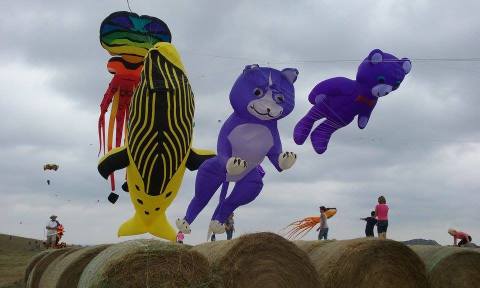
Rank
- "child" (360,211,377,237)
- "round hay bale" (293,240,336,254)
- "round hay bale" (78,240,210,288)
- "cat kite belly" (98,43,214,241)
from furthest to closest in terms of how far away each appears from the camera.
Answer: "child" (360,211,377,237), "cat kite belly" (98,43,214,241), "round hay bale" (293,240,336,254), "round hay bale" (78,240,210,288)

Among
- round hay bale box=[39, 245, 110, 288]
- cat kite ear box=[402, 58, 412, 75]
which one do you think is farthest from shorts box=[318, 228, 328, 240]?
round hay bale box=[39, 245, 110, 288]

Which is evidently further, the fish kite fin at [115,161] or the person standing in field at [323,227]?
the person standing in field at [323,227]

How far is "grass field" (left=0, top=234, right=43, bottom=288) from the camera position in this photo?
46.2 ft

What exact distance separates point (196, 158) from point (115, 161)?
52.5 inches

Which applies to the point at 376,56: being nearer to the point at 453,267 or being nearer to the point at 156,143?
the point at 156,143

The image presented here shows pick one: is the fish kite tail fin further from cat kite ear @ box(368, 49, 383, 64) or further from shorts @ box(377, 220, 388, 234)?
cat kite ear @ box(368, 49, 383, 64)

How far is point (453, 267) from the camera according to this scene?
7.44 metres

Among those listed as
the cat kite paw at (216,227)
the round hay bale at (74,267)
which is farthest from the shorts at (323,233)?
the round hay bale at (74,267)

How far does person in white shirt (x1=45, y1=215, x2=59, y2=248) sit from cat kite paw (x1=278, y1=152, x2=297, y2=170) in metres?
8.96

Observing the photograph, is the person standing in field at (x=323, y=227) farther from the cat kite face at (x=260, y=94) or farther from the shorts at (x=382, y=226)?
the cat kite face at (x=260, y=94)

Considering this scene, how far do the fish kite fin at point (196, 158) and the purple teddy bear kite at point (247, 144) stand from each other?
12cm

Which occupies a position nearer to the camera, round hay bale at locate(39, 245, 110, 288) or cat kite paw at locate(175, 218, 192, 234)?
round hay bale at locate(39, 245, 110, 288)

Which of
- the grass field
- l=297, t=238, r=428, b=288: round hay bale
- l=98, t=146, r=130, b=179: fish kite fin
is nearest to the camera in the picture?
l=297, t=238, r=428, b=288: round hay bale

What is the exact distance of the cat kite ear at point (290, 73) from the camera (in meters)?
9.94
